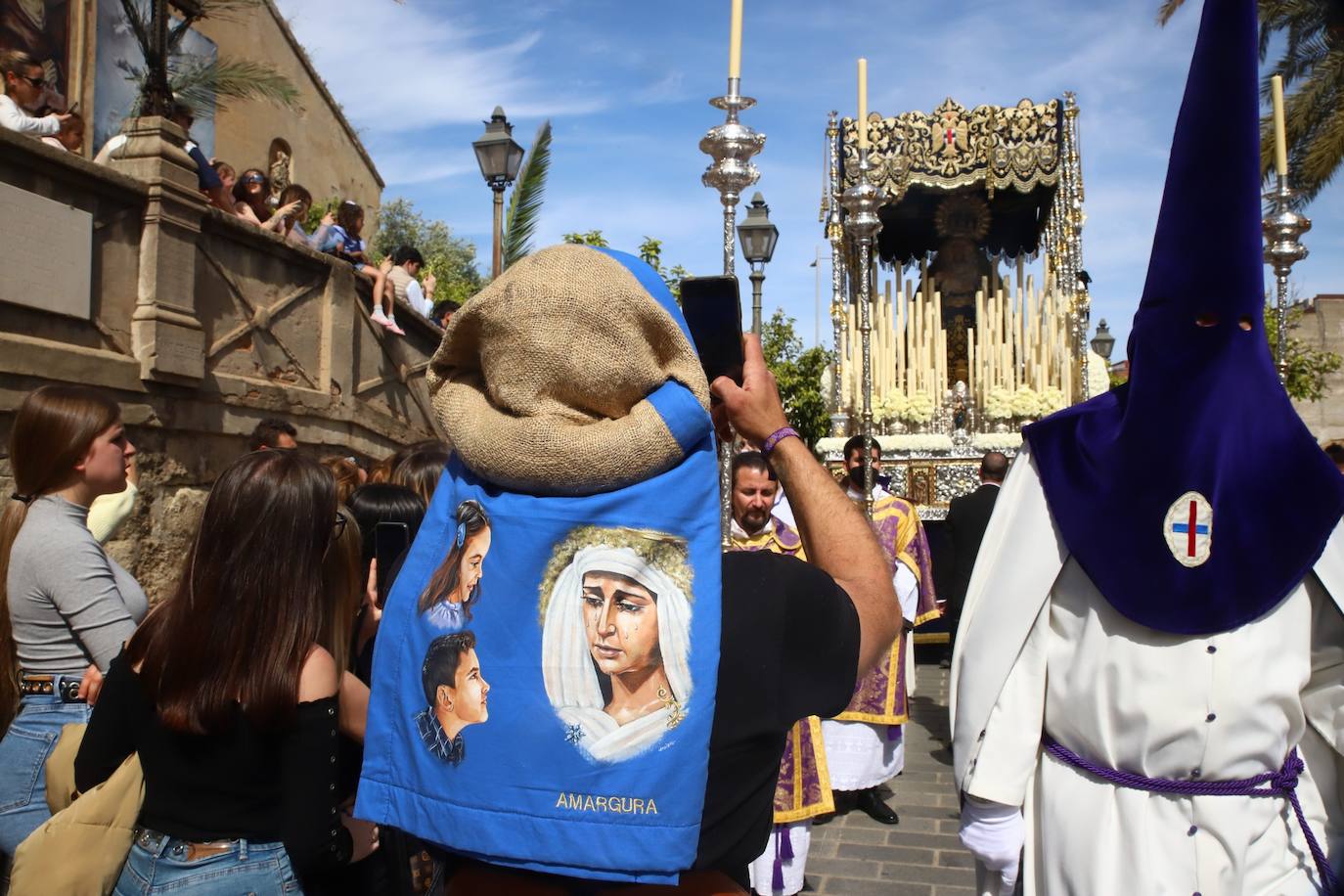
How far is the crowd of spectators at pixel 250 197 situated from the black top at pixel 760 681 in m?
6.99

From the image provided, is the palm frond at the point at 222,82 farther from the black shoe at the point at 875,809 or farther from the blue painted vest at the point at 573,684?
the blue painted vest at the point at 573,684

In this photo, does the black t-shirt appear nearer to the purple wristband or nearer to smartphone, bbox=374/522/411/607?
the purple wristband

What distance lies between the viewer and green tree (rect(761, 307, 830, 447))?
2377 cm

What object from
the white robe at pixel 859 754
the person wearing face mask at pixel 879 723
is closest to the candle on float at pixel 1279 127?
the person wearing face mask at pixel 879 723

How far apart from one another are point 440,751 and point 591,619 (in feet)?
0.99

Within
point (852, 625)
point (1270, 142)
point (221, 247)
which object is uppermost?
point (1270, 142)

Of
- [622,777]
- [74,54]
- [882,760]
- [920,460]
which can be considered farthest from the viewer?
[74,54]

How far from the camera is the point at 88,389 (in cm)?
339

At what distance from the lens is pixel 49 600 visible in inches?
121

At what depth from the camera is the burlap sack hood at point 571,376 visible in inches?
61.8

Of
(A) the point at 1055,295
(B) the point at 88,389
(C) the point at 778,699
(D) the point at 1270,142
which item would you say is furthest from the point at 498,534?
(D) the point at 1270,142

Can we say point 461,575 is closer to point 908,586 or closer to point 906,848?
point 906,848

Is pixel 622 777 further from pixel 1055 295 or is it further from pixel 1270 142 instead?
pixel 1270 142

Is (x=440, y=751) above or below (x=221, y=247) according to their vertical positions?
below
